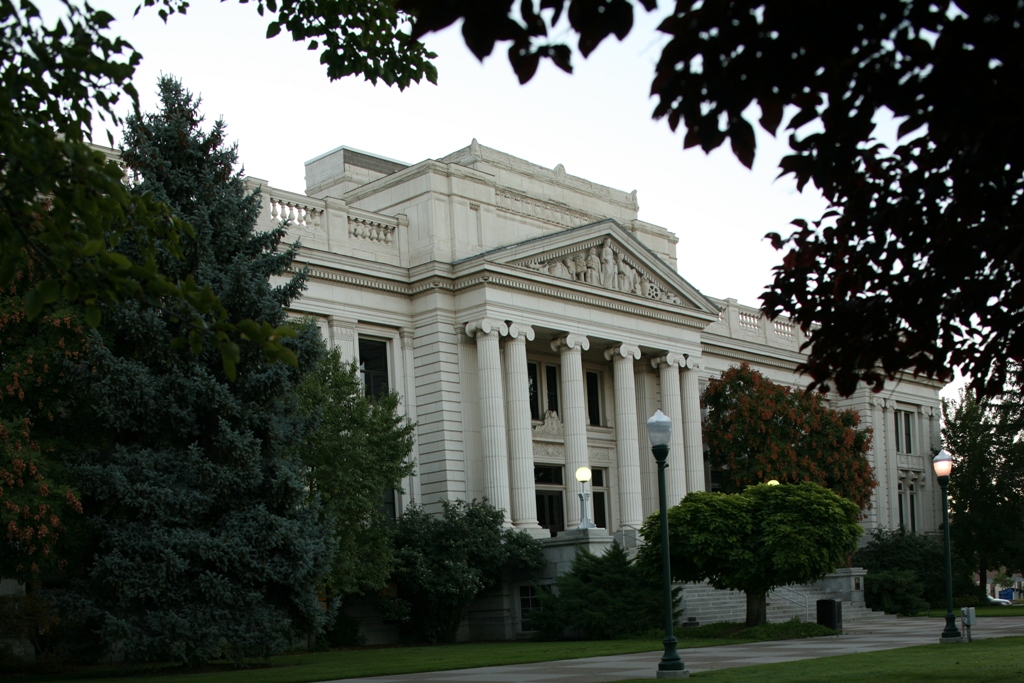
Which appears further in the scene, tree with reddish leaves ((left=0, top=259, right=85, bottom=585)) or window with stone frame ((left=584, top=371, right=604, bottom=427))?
window with stone frame ((left=584, top=371, right=604, bottom=427))

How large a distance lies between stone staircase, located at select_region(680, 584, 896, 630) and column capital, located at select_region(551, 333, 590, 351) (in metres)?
8.90

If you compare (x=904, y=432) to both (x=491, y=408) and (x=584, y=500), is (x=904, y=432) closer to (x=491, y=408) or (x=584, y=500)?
(x=584, y=500)

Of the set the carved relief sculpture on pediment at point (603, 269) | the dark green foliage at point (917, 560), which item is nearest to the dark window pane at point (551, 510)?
the carved relief sculpture on pediment at point (603, 269)

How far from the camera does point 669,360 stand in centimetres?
4688

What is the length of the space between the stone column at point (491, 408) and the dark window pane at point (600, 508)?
293 inches

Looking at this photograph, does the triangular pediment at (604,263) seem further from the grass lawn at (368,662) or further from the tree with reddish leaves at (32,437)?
the tree with reddish leaves at (32,437)

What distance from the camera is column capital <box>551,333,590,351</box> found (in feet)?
140

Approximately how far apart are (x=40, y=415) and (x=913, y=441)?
169 feet

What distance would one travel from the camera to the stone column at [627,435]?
145 feet

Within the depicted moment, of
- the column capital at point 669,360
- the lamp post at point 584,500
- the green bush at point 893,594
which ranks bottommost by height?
the green bush at point 893,594

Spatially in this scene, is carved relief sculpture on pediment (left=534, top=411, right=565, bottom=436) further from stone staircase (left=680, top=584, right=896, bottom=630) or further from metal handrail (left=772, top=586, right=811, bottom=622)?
metal handrail (left=772, top=586, right=811, bottom=622)

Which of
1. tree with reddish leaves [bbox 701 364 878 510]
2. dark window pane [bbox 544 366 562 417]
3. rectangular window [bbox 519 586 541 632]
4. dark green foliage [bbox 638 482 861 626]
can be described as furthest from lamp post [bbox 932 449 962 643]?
tree with reddish leaves [bbox 701 364 878 510]

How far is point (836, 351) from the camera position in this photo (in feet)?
31.0

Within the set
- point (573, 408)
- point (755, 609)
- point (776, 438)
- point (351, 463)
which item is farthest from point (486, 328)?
point (776, 438)
